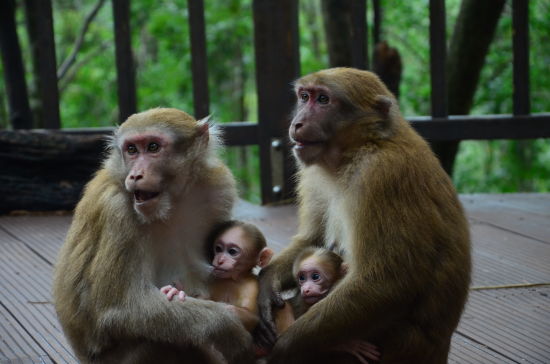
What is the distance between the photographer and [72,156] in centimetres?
619

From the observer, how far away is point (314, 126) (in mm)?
3393

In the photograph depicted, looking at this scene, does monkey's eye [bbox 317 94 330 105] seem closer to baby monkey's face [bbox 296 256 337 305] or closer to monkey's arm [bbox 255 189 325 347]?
monkey's arm [bbox 255 189 325 347]

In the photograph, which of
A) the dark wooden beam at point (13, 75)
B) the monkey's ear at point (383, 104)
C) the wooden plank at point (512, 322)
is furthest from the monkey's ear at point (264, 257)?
the dark wooden beam at point (13, 75)

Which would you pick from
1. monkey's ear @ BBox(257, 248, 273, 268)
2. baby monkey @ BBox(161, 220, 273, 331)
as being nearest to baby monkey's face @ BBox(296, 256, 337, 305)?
baby monkey @ BBox(161, 220, 273, 331)

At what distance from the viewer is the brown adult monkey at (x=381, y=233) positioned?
3.08m

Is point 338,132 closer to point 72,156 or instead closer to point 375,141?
point 375,141

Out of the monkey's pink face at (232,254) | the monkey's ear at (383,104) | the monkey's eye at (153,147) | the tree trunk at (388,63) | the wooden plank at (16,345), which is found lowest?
the wooden plank at (16,345)

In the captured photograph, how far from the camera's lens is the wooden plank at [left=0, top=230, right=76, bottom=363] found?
374cm

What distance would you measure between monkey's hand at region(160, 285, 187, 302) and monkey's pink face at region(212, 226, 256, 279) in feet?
1.13

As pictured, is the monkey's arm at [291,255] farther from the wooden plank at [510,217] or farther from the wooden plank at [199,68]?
the wooden plank at [199,68]

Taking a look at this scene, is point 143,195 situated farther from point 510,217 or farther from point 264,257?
point 510,217

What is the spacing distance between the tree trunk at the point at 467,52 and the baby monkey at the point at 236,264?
4418 millimetres

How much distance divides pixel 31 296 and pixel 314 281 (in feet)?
5.87

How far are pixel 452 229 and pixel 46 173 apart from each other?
12.8 ft
